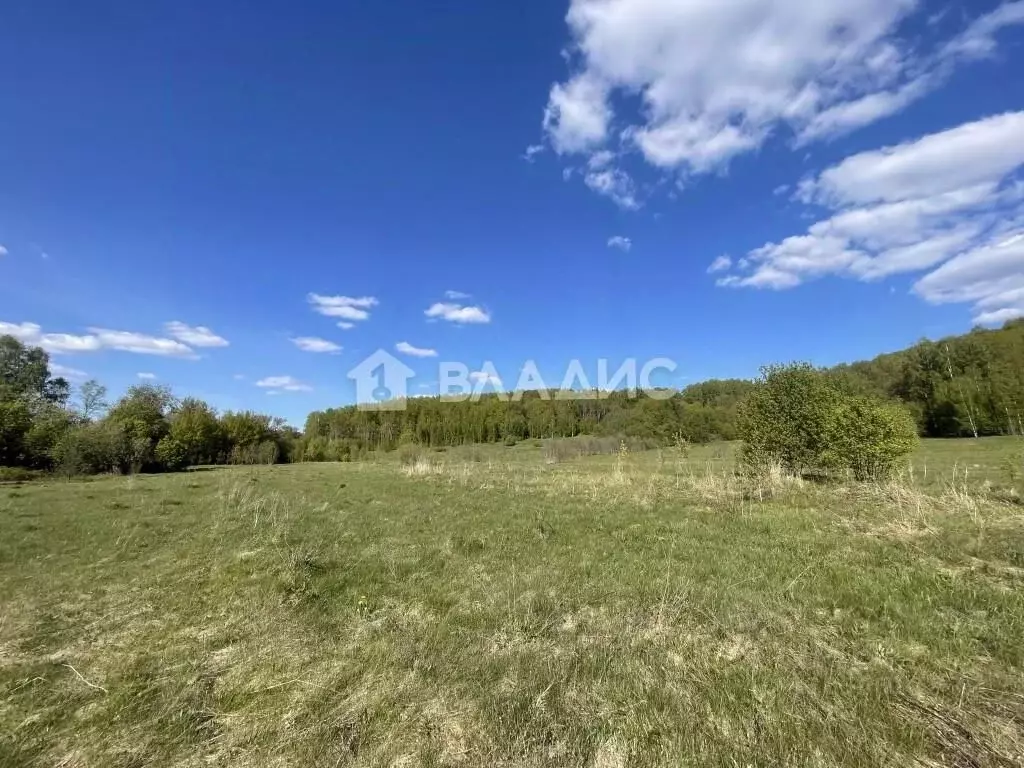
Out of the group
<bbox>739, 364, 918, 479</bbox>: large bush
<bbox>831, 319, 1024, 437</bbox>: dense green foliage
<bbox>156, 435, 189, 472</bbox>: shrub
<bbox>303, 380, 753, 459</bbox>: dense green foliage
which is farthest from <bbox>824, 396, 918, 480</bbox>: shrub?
<bbox>303, 380, 753, 459</bbox>: dense green foliage

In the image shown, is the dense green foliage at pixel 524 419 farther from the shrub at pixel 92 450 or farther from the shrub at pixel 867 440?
the shrub at pixel 867 440

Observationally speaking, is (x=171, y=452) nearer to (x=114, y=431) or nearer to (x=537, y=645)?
(x=114, y=431)

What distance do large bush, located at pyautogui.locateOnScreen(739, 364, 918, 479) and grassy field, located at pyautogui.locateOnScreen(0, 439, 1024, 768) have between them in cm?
477

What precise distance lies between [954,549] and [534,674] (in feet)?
21.0

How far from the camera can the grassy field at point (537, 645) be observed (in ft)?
9.52

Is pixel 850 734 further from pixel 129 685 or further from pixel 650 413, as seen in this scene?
pixel 650 413

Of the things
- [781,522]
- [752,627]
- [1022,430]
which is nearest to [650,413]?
[1022,430]

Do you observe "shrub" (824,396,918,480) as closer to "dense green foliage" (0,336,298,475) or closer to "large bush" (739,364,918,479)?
"large bush" (739,364,918,479)

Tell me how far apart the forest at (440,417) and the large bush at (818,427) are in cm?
139

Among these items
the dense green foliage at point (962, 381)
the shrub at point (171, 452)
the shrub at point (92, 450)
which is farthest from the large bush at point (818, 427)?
the shrub at point (171, 452)

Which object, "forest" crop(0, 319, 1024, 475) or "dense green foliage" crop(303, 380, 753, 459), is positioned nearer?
"forest" crop(0, 319, 1024, 475)

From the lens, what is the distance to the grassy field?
2.90 meters

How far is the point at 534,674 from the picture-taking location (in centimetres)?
377

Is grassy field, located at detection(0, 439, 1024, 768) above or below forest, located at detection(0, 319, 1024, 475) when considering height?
below
